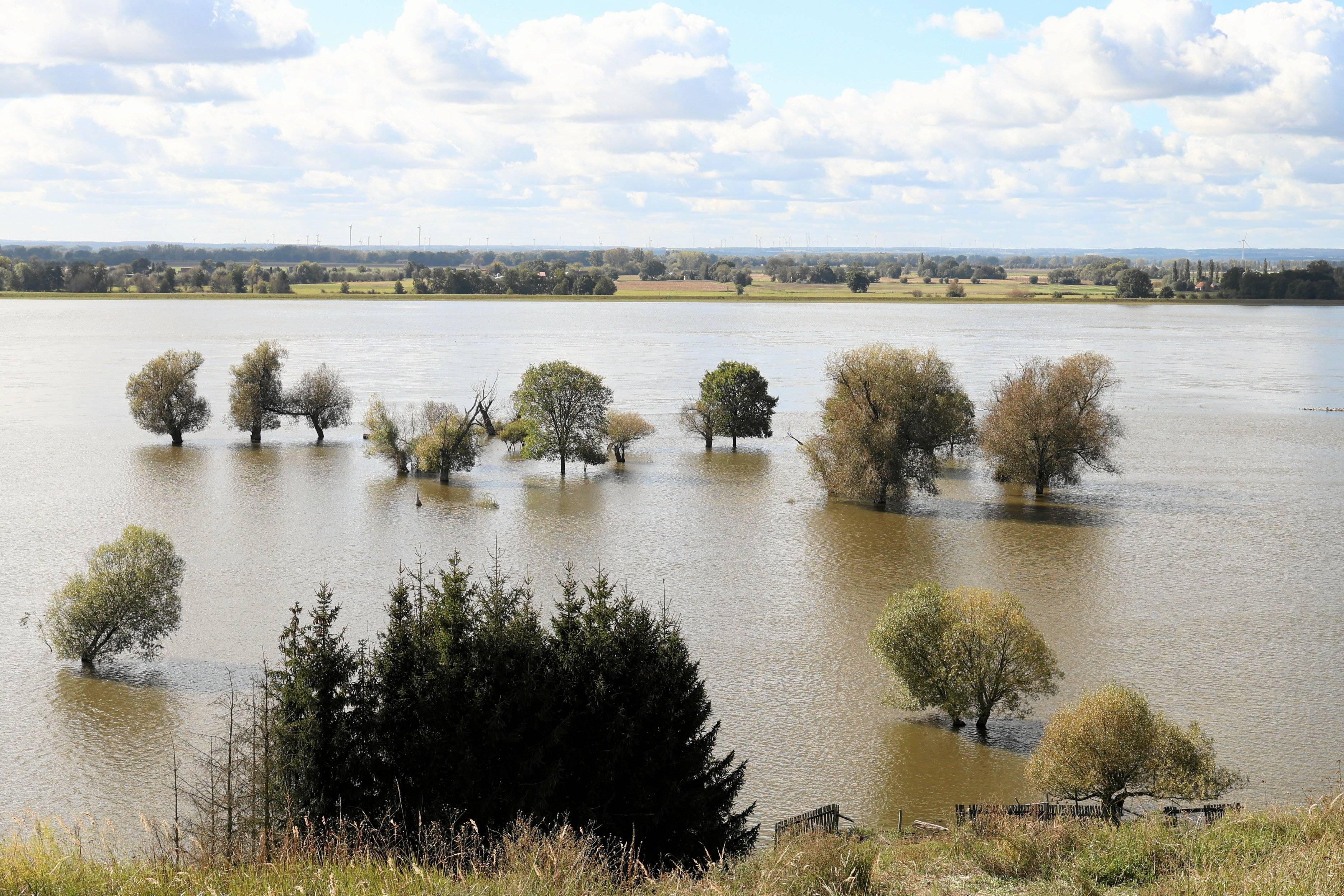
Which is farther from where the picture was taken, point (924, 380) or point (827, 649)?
point (924, 380)

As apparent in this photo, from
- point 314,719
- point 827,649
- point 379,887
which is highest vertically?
point 379,887

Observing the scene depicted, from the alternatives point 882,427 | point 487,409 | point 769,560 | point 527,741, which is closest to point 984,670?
point 527,741

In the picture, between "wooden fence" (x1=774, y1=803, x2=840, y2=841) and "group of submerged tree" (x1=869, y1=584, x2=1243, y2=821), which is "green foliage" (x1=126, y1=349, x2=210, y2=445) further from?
Answer: "wooden fence" (x1=774, y1=803, x2=840, y2=841)

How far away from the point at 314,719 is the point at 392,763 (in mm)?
1446

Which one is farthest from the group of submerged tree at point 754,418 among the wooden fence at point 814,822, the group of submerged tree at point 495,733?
the group of submerged tree at point 495,733

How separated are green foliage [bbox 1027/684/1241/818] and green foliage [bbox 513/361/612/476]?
3850cm

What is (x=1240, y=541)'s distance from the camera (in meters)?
42.2

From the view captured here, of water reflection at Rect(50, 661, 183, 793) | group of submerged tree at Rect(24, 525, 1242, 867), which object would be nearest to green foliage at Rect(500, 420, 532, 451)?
water reflection at Rect(50, 661, 183, 793)

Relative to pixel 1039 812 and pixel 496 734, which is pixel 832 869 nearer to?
pixel 496 734

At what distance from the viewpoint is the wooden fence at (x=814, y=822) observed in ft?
60.0

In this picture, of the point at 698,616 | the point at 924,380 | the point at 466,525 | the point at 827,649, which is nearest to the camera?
the point at 827,649

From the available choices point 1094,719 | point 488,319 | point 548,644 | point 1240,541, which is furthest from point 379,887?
point 488,319

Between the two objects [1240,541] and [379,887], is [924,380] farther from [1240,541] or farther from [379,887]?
[379,887]

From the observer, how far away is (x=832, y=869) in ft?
38.2
